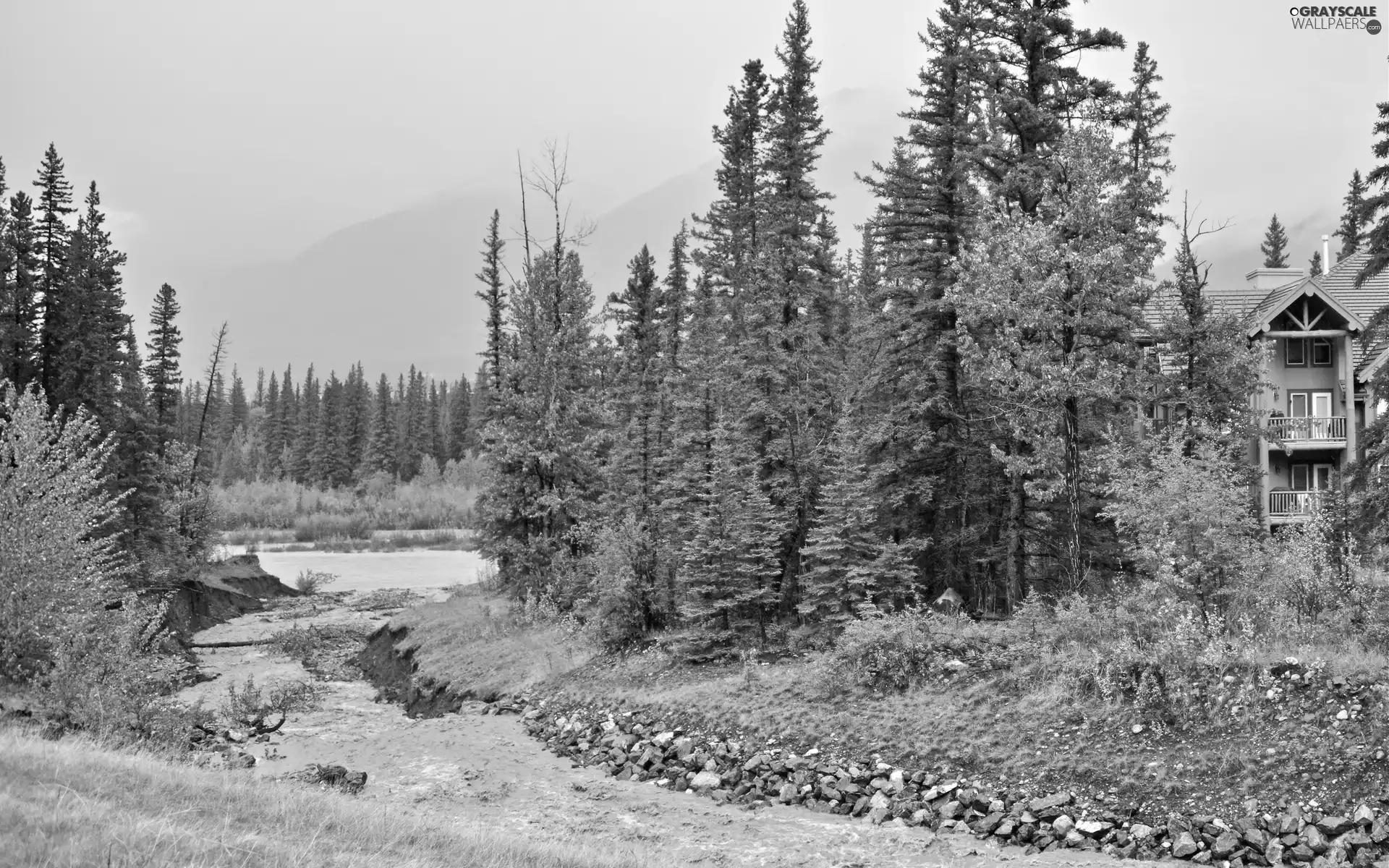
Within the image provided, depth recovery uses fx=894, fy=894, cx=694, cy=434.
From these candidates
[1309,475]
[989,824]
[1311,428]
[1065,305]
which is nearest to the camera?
[989,824]

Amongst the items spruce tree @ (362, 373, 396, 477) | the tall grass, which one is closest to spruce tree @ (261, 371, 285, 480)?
spruce tree @ (362, 373, 396, 477)

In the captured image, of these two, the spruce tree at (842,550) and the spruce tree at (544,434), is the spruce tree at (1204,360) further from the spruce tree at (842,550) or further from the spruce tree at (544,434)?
the spruce tree at (544,434)

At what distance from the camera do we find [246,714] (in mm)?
22828

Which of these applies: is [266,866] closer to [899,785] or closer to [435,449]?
[899,785]

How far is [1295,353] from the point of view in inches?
1602

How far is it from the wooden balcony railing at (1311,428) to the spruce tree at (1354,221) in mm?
7360

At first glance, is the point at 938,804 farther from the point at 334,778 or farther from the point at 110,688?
the point at 110,688

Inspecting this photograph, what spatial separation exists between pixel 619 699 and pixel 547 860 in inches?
460

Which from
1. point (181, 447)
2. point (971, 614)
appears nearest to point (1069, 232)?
point (971, 614)

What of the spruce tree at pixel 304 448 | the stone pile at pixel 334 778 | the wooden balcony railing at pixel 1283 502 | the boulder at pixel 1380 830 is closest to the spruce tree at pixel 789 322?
the stone pile at pixel 334 778

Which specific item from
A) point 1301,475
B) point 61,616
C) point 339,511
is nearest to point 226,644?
point 61,616

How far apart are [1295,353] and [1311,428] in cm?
354

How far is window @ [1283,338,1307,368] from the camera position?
133 feet

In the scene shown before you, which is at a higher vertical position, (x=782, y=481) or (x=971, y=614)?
(x=782, y=481)
